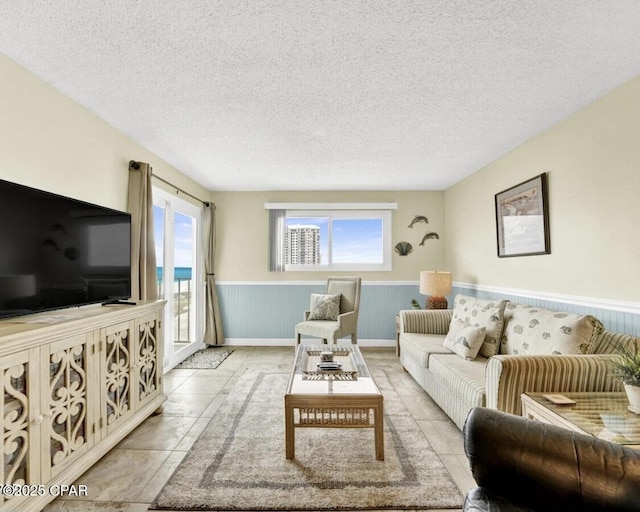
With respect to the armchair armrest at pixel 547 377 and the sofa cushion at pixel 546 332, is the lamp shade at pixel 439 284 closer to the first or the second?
the sofa cushion at pixel 546 332

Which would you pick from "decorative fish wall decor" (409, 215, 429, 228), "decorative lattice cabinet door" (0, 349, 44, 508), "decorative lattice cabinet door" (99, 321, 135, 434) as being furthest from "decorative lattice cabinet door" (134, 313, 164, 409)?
"decorative fish wall decor" (409, 215, 429, 228)

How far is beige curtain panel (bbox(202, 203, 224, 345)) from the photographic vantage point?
502 cm

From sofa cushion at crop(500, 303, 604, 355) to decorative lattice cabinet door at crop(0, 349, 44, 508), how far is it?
288 cm

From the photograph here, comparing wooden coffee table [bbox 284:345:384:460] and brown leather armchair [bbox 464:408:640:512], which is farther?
wooden coffee table [bbox 284:345:384:460]

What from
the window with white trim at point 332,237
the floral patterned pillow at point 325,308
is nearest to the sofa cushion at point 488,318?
the floral patterned pillow at point 325,308

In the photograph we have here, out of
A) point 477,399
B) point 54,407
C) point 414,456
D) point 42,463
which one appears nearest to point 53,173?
point 54,407

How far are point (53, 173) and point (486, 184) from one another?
4034 mm

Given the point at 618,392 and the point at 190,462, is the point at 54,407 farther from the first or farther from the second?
the point at 618,392

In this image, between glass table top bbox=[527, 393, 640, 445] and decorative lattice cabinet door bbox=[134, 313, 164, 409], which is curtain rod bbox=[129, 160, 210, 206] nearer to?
decorative lattice cabinet door bbox=[134, 313, 164, 409]

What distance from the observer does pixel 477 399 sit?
2184mm

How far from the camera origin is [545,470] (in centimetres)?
107

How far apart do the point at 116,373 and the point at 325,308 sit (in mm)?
2704

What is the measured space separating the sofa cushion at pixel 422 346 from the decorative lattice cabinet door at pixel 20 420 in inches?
106

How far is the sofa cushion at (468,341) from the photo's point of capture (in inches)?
111
